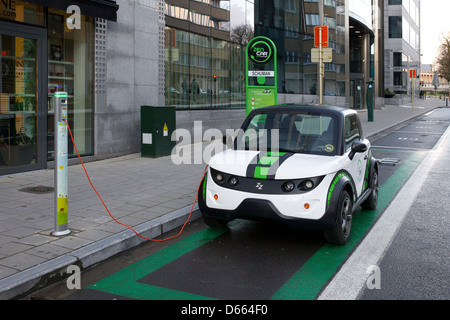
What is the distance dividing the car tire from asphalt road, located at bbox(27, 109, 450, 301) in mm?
107

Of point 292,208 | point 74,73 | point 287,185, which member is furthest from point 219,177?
point 74,73

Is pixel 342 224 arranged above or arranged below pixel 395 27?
below

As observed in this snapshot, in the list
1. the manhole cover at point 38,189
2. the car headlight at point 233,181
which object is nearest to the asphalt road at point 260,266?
the car headlight at point 233,181

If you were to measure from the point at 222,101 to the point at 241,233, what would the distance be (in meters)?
12.0

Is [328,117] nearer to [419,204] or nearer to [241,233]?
[241,233]

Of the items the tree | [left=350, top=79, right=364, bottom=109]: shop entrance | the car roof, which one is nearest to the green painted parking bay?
the car roof

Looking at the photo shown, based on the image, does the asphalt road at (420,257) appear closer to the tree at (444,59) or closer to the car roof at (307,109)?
the car roof at (307,109)

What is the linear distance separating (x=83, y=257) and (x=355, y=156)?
365 cm

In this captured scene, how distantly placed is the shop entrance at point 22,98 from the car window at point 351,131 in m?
6.46

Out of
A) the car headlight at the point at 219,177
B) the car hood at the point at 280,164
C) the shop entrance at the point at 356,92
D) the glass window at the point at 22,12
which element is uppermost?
the shop entrance at the point at 356,92

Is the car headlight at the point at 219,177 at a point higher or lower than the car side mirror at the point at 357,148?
lower

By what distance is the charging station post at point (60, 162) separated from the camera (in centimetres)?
526

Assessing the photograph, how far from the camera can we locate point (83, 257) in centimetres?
476

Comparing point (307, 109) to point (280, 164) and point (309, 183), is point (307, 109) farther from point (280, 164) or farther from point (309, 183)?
point (309, 183)
